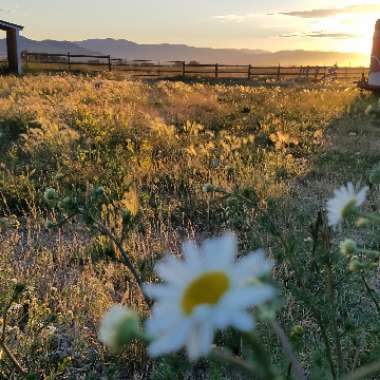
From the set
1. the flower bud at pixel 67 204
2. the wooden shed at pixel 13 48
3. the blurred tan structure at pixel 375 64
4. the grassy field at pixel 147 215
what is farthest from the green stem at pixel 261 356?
the wooden shed at pixel 13 48

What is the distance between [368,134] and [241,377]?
8.26m

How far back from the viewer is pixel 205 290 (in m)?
0.64

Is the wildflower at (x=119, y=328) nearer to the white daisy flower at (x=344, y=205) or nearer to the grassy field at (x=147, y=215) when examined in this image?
the white daisy flower at (x=344, y=205)

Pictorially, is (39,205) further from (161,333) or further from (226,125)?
(226,125)

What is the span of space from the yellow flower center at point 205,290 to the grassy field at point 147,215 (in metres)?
1.10

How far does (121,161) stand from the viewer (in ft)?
21.5

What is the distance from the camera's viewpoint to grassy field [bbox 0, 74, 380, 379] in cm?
283

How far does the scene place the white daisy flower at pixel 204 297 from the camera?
0.57 m

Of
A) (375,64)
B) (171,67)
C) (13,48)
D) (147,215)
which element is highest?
(13,48)

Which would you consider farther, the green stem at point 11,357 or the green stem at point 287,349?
the green stem at point 11,357

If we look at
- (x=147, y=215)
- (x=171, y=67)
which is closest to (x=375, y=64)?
(x=147, y=215)

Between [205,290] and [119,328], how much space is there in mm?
199

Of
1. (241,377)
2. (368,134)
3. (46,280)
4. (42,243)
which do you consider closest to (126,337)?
(241,377)

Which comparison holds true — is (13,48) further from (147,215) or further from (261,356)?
(261,356)
